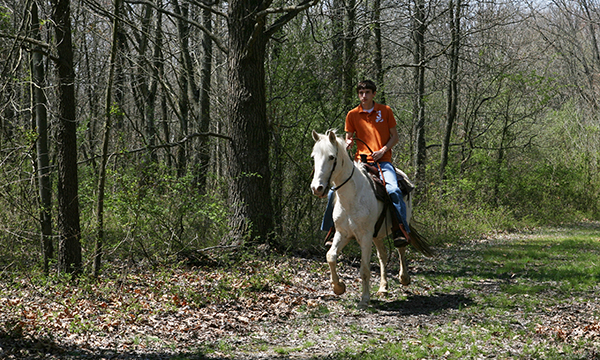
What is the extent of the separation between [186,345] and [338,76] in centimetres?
771

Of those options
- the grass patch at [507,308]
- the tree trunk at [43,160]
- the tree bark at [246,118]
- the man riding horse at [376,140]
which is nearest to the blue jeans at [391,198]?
the man riding horse at [376,140]

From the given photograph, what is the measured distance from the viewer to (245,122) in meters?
9.59

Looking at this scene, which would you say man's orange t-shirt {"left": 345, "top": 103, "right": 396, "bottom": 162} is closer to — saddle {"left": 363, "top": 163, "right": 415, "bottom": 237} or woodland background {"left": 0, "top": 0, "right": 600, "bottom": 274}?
saddle {"left": 363, "top": 163, "right": 415, "bottom": 237}

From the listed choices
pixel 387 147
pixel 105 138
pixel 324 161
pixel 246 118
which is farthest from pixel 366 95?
pixel 105 138

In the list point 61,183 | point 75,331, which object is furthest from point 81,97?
point 75,331

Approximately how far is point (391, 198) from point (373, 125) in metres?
1.16

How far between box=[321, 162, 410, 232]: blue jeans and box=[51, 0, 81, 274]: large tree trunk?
3.80 metres

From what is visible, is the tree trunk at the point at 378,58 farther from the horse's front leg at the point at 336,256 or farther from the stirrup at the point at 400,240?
the horse's front leg at the point at 336,256

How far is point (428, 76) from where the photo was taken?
26.5 m

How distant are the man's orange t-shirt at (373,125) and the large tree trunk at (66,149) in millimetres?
4228

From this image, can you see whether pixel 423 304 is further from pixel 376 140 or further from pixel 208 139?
pixel 208 139

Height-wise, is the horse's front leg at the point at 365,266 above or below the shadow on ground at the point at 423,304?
above

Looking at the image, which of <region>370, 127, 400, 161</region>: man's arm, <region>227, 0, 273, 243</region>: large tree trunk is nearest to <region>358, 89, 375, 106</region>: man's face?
<region>370, 127, 400, 161</region>: man's arm

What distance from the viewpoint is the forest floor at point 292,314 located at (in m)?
5.42
